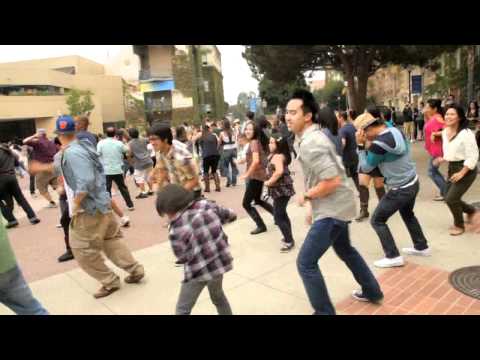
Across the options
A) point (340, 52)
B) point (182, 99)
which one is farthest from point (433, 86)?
point (182, 99)

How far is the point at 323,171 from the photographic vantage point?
10.1 ft

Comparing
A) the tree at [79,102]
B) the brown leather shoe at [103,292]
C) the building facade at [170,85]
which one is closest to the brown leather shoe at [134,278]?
the brown leather shoe at [103,292]

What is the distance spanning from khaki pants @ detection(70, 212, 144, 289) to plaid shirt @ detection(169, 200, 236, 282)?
1938 mm

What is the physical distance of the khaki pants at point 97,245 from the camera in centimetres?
433

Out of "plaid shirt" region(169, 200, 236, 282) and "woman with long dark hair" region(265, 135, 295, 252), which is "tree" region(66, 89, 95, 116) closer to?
"woman with long dark hair" region(265, 135, 295, 252)

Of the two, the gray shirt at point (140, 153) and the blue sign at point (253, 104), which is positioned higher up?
the blue sign at point (253, 104)

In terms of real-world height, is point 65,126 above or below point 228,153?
above

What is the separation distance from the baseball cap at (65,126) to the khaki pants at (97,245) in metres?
0.93

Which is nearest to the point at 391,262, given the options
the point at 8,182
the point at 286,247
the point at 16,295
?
the point at 286,247

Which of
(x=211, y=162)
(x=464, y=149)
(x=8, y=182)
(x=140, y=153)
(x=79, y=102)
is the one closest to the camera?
(x=464, y=149)

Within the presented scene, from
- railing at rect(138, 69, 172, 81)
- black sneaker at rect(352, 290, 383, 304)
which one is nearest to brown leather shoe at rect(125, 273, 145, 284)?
black sneaker at rect(352, 290, 383, 304)

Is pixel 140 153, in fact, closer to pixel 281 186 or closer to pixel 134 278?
pixel 281 186

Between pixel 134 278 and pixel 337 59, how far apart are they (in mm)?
16056

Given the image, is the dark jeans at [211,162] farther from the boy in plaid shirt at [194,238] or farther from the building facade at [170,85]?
the building facade at [170,85]
